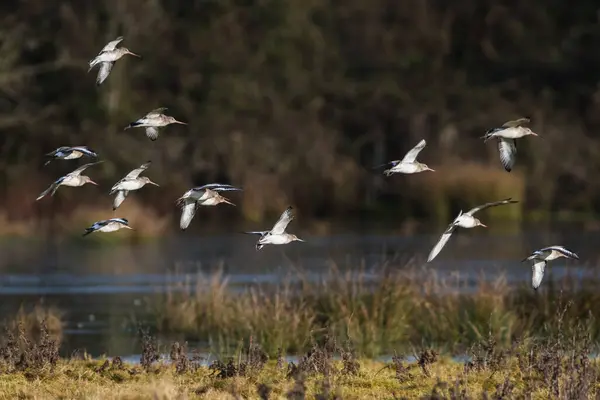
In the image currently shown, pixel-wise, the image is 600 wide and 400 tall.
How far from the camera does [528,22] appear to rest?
202ft

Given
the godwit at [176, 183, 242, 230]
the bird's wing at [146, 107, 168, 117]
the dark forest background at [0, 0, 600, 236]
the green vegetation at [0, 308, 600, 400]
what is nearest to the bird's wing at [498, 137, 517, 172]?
the green vegetation at [0, 308, 600, 400]

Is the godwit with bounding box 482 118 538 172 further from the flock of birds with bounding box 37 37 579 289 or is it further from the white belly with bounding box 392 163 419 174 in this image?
the white belly with bounding box 392 163 419 174

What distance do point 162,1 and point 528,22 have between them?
15.0 m

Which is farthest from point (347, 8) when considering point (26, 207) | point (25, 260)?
point (25, 260)

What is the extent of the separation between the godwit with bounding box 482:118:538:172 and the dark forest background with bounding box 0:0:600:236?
92.9ft

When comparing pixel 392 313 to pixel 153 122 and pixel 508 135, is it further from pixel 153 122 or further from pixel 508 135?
pixel 153 122

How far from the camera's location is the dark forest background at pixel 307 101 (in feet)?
158

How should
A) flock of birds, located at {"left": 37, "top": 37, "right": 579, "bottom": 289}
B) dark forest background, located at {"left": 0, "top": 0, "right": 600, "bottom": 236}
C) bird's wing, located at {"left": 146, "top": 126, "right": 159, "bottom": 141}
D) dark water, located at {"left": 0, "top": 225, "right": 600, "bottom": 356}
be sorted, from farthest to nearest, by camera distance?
dark forest background, located at {"left": 0, "top": 0, "right": 600, "bottom": 236} → dark water, located at {"left": 0, "top": 225, "right": 600, "bottom": 356} → bird's wing, located at {"left": 146, "top": 126, "right": 159, "bottom": 141} → flock of birds, located at {"left": 37, "top": 37, "right": 579, "bottom": 289}

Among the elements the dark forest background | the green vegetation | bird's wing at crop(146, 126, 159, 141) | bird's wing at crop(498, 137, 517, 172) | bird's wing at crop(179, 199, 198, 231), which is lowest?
the green vegetation

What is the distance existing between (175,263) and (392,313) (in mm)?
7700

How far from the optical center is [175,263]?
23859 mm

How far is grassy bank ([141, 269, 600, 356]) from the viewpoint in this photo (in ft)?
52.0

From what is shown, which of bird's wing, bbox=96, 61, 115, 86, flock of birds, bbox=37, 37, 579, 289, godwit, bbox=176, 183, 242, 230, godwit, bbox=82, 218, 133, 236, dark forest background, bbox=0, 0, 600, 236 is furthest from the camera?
dark forest background, bbox=0, 0, 600, 236

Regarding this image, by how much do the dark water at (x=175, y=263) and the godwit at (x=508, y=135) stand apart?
14.9 ft
